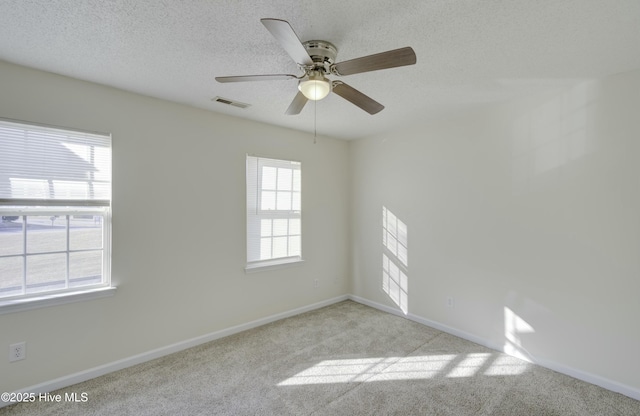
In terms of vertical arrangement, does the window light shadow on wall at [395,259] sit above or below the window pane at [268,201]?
Result: below

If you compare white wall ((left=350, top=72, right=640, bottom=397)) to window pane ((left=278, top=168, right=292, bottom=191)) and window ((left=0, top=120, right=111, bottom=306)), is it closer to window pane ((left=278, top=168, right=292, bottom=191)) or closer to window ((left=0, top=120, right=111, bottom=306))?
window pane ((left=278, top=168, right=292, bottom=191))

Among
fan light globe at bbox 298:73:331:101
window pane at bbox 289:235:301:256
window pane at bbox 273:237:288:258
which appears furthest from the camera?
window pane at bbox 289:235:301:256

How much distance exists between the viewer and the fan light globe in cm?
180

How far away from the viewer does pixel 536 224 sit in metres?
2.72

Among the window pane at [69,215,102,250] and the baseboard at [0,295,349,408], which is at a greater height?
the window pane at [69,215,102,250]

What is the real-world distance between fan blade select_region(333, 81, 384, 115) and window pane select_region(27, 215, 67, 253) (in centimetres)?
243

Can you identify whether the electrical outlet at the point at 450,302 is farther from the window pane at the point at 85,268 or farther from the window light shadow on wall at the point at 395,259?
the window pane at the point at 85,268

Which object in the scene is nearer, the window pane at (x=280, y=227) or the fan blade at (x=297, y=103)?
the fan blade at (x=297, y=103)

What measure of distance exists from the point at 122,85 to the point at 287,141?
1.84 m

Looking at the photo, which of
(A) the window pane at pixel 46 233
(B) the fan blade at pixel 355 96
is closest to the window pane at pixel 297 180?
(B) the fan blade at pixel 355 96

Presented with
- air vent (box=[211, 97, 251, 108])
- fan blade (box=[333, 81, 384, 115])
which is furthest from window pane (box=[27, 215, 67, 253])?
fan blade (box=[333, 81, 384, 115])

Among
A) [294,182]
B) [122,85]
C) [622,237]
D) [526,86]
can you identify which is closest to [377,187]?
[294,182]

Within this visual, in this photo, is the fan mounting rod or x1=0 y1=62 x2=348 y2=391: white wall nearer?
the fan mounting rod

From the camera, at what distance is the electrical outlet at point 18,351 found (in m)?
2.17
